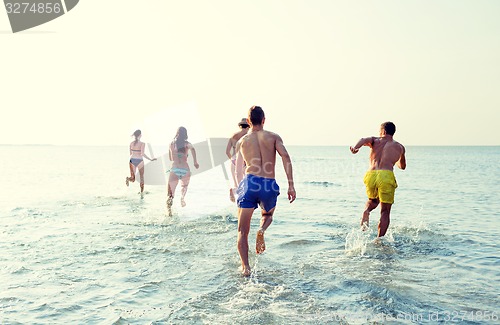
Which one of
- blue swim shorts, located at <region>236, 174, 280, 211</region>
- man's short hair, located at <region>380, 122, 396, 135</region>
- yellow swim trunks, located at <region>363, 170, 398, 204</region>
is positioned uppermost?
man's short hair, located at <region>380, 122, 396, 135</region>

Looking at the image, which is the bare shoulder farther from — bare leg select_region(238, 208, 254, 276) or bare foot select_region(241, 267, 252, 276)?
bare foot select_region(241, 267, 252, 276)

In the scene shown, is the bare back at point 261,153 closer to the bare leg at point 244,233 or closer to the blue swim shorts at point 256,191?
the blue swim shorts at point 256,191

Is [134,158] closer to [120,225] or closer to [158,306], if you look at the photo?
[120,225]

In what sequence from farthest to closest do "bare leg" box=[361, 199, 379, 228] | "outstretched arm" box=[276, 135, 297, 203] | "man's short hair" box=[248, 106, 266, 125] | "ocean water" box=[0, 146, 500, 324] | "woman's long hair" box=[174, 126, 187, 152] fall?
"woman's long hair" box=[174, 126, 187, 152] → "bare leg" box=[361, 199, 379, 228] → "man's short hair" box=[248, 106, 266, 125] → "outstretched arm" box=[276, 135, 297, 203] → "ocean water" box=[0, 146, 500, 324]

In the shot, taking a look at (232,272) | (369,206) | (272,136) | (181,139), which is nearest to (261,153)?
(272,136)

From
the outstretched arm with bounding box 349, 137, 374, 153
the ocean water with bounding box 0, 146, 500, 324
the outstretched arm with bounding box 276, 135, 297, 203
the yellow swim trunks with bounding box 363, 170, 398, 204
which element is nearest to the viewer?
the ocean water with bounding box 0, 146, 500, 324

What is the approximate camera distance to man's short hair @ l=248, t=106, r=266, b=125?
5730 mm

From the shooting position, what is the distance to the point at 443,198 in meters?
17.6

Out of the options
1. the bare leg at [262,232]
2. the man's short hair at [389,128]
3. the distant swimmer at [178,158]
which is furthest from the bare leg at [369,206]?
the distant swimmer at [178,158]

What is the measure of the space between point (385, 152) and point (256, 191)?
3491 mm

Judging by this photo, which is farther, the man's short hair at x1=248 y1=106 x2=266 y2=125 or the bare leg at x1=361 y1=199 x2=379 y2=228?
the bare leg at x1=361 y1=199 x2=379 y2=228

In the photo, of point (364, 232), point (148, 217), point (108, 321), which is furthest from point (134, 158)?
point (108, 321)

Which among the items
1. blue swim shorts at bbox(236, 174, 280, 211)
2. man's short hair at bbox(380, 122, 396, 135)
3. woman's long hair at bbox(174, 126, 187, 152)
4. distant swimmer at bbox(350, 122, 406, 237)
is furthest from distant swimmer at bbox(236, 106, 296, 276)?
woman's long hair at bbox(174, 126, 187, 152)

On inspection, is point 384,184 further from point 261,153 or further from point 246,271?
point 246,271
